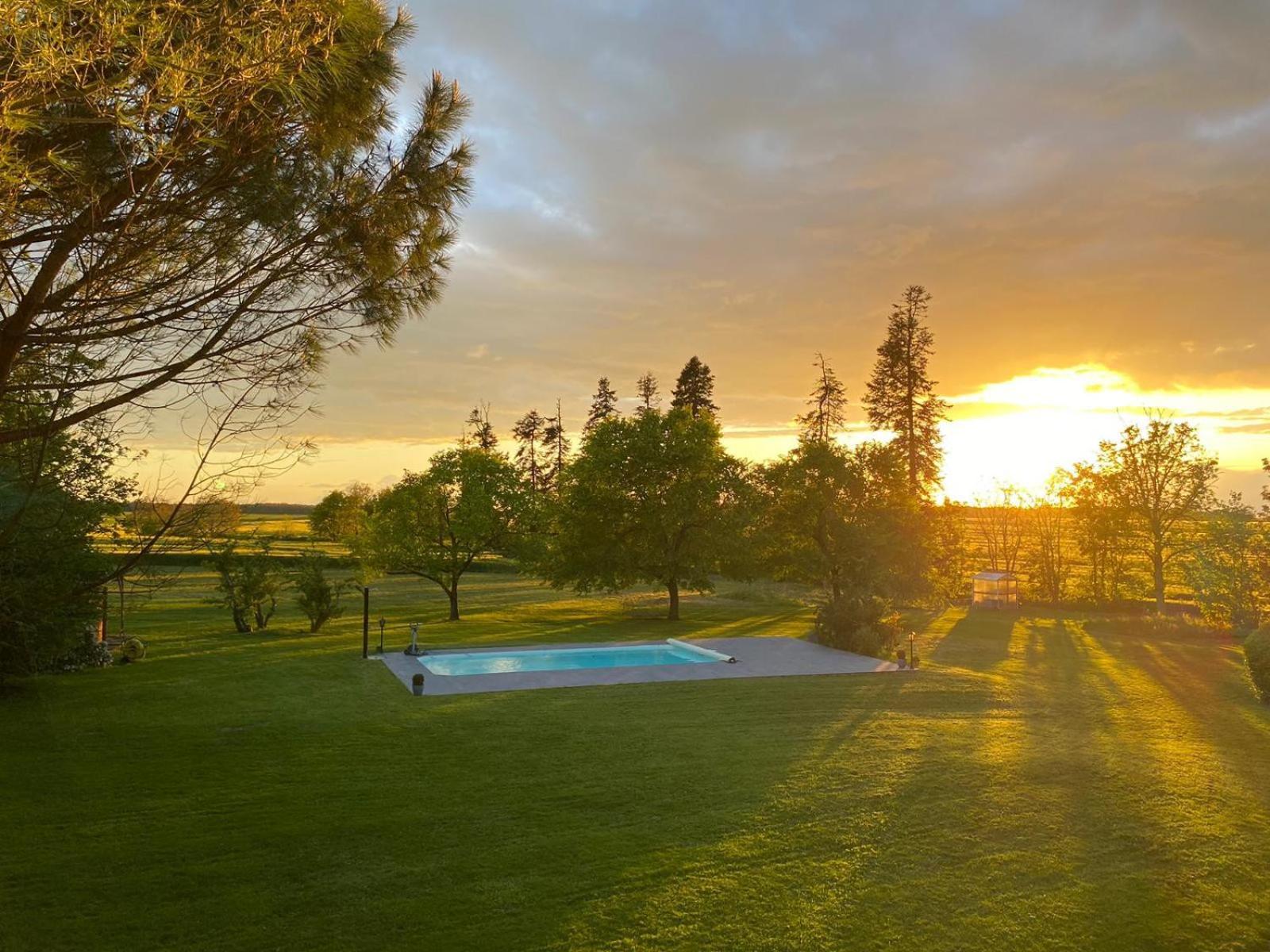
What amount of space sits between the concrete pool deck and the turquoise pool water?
297mm

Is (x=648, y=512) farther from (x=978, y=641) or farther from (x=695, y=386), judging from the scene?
(x=695, y=386)

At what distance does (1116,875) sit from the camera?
581 cm

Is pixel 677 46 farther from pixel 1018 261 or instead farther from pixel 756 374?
pixel 756 374

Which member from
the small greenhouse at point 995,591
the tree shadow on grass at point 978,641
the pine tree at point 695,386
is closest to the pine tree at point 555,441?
the pine tree at point 695,386

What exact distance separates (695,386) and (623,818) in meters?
43.3

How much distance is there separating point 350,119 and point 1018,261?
1774cm

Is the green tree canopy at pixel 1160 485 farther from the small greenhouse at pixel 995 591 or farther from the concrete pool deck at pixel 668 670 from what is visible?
the concrete pool deck at pixel 668 670

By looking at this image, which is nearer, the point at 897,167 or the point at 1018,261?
the point at 897,167

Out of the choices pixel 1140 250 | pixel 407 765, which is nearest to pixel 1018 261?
pixel 1140 250

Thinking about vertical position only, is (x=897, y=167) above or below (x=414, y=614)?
above

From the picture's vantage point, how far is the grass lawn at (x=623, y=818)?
502cm

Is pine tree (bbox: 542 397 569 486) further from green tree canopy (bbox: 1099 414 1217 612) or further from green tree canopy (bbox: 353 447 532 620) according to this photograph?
green tree canopy (bbox: 1099 414 1217 612)

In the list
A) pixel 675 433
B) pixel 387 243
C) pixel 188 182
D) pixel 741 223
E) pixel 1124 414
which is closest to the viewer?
pixel 188 182

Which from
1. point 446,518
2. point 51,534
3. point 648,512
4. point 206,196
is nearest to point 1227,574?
point 648,512
